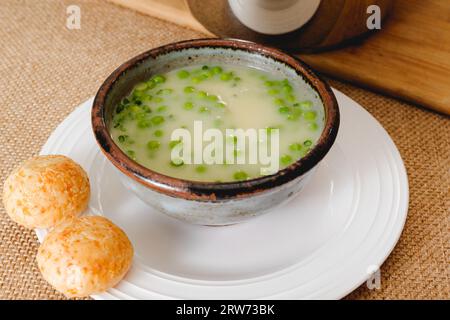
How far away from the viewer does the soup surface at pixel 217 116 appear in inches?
56.2

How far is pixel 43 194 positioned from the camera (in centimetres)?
139

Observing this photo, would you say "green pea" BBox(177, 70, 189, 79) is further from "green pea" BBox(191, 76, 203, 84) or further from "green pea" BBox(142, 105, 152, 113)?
"green pea" BBox(142, 105, 152, 113)

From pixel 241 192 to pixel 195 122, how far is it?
0.32 m

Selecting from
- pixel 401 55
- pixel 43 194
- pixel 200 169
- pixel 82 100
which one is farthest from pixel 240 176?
pixel 401 55

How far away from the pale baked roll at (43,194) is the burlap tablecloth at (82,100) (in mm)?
135

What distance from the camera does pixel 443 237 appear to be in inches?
59.9

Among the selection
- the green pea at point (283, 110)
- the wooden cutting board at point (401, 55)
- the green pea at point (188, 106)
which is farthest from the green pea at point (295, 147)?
the wooden cutting board at point (401, 55)

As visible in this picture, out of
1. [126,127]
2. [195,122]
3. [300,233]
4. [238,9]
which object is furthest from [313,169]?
[238,9]

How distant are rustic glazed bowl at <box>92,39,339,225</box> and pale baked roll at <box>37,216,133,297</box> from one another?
0.14 metres

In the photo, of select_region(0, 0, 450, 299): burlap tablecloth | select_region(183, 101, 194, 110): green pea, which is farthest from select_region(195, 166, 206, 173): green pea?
select_region(0, 0, 450, 299): burlap tablecloth

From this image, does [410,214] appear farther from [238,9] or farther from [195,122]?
Answer: [238,9]

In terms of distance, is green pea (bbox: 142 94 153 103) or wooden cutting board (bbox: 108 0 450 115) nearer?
green pea (bbox: 142 94 153 103)

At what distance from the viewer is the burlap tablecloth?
144cm

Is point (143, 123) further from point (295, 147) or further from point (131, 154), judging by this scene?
point (295, 147)
